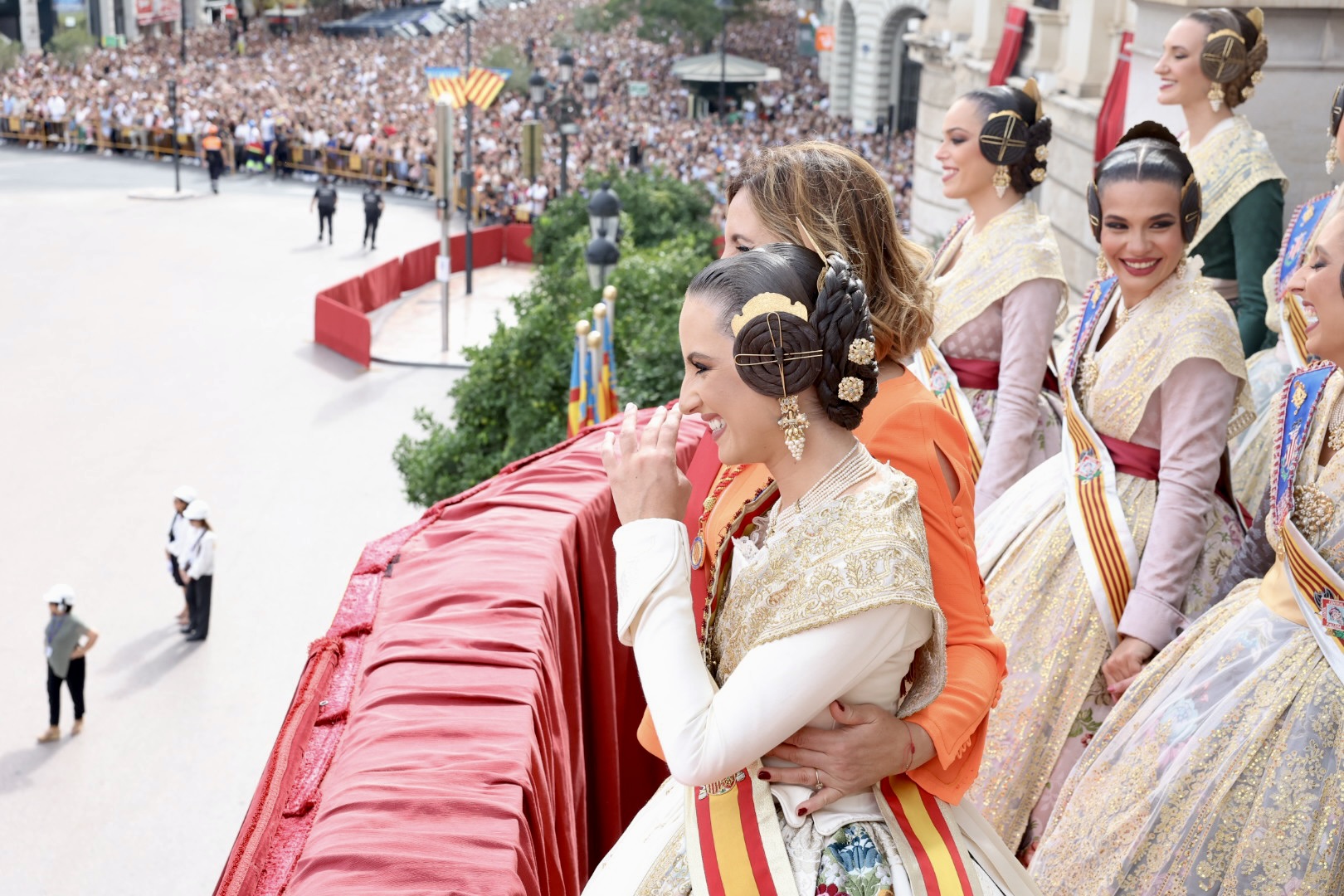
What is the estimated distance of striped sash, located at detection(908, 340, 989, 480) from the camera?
414 centimetres

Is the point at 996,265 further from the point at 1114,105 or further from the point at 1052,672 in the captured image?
the point at 1114,105

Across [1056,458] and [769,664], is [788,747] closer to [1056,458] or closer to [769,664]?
[769,664]

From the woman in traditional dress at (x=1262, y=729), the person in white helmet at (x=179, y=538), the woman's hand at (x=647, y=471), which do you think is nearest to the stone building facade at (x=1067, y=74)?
the woman in traditional dress at (x=1262, y=729)

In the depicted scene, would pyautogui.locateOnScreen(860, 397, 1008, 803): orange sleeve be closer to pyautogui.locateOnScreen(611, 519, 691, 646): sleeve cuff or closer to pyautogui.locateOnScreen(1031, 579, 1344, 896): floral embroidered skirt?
pyautogui.locateOnScreen(611, 519, 691, 646): sleeve cuff

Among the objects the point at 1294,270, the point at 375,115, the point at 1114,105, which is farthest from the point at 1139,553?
the point at 375,115

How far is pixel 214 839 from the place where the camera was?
8.50 metres

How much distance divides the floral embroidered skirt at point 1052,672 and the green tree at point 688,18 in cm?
4711

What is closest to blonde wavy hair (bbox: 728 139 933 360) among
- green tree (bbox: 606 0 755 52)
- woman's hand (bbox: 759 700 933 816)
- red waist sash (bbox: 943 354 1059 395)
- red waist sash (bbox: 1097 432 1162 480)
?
woman's hand (bbox: 759 700 933 816)

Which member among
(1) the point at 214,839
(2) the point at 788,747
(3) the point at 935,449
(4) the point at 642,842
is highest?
(3) the point at 935,449

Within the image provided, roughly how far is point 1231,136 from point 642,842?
3.46m

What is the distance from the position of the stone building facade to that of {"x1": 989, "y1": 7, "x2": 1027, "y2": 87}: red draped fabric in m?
0.16

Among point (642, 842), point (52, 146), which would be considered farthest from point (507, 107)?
point (642, 842)

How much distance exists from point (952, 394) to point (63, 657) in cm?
743

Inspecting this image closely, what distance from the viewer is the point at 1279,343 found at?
190 inches
